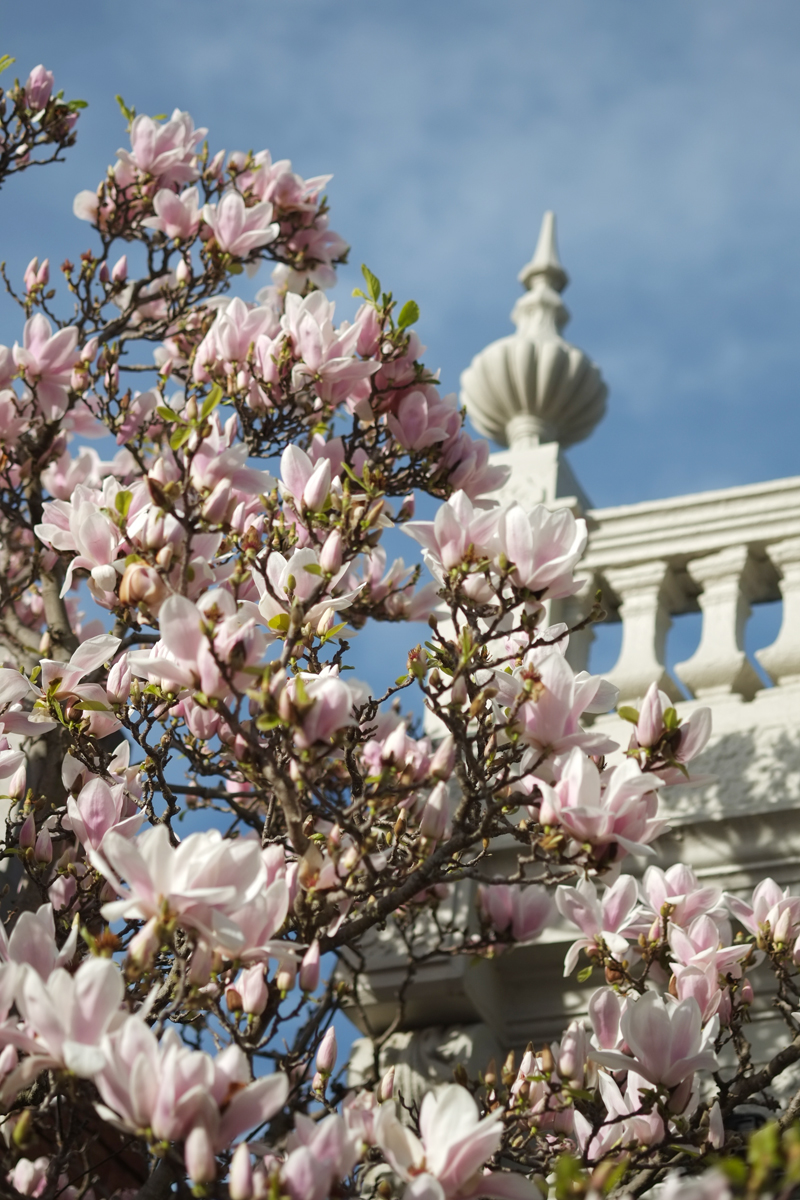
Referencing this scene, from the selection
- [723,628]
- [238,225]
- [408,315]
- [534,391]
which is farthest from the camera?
[534,391]

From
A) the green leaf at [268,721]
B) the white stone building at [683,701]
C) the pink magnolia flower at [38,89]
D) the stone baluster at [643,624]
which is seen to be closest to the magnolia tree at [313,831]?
the green leaf at [268,721]

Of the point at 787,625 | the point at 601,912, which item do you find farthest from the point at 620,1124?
the point at 787,625

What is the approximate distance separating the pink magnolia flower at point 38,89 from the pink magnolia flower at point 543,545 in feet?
10.3

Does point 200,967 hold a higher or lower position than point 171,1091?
higher

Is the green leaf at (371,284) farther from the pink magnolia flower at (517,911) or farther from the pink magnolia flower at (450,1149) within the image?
the pink magnolia flower at (450,1149)

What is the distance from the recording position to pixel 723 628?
15.1 ft

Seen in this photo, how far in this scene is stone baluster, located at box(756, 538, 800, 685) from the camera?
4.38 metres

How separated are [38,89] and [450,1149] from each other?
4092 millimetres

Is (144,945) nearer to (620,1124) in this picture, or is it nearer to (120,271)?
(620,1124)

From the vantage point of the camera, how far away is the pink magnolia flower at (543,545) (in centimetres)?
244

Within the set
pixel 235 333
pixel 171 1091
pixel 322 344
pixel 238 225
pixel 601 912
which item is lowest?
pixel 171 1091

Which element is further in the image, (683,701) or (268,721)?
(683,701)

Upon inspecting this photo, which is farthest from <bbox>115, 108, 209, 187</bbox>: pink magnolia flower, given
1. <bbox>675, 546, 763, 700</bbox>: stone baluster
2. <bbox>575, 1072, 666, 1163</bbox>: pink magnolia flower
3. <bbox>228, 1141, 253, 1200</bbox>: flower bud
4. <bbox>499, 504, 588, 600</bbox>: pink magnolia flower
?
<bbox>228, 1141, 253, 1200</bbox>: flower bud

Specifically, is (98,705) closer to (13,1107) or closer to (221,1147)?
(13,1107)
